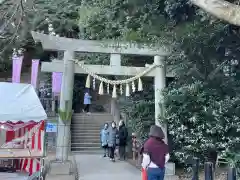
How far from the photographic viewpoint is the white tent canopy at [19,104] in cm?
1006

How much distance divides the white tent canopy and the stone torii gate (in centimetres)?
389

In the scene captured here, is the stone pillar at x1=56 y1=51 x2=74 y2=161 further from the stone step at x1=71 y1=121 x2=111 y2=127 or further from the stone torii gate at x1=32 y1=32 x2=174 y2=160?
the stone step at x1=71 y1=121 x2=111 y2=127

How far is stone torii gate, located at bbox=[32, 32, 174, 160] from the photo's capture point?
1541cm

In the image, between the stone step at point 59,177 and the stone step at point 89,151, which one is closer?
the stone step at point 59,177

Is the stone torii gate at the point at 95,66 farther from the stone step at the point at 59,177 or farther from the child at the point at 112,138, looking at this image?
the child at the point at 112,138

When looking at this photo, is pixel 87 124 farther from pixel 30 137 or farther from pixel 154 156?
pixel 154 156

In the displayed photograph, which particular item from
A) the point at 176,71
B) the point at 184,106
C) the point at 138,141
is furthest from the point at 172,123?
the point at 138,141

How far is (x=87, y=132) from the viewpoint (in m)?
26.7

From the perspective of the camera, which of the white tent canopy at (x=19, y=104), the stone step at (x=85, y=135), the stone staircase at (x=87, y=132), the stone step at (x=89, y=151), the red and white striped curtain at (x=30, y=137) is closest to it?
the white tent canopy at (x=19, y=104)

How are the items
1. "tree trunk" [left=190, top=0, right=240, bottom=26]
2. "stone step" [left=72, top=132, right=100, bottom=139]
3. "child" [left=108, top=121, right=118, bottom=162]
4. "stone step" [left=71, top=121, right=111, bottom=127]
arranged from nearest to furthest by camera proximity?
"tree trunk" [left=190, top=0, right=240, bottom=26] < "child" [left=108, top=121, right=118, bottom=162] < "stone step" [left=72, top=132, right=100, bottom=139] < "stone step" [left=71, top=121, right=111, bottom=127]

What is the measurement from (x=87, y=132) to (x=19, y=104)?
1618 centimetres

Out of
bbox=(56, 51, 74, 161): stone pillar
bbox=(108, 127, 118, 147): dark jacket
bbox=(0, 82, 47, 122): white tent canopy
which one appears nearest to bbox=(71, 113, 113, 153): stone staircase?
bbox=(108, 127, 118, 147): dark jacket

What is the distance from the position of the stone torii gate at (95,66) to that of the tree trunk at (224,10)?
31.8ft

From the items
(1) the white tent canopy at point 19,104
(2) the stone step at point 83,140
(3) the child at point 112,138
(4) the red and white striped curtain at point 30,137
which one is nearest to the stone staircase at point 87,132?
(2) the stone step at point 83,140
